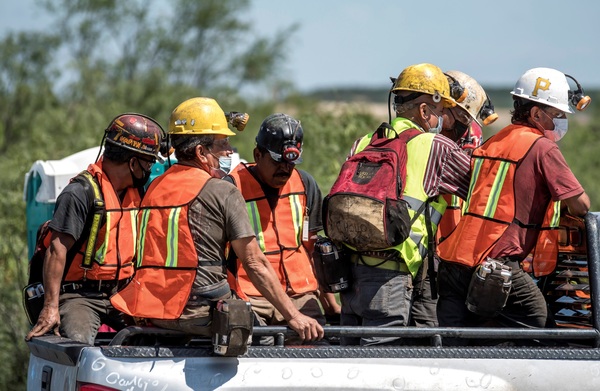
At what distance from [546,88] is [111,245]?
2.60 m

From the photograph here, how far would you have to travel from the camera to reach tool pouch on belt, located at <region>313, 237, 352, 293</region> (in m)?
5.47

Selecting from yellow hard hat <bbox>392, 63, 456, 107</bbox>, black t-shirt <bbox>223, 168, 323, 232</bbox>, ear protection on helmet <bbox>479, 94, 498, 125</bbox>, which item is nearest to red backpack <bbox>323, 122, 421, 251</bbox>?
yellow hard hat <bbox>392, 63, 456, 107</bbox>

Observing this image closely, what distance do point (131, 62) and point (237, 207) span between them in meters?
22.6

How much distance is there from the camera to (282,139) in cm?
614

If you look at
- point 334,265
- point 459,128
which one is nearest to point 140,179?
point 334,265

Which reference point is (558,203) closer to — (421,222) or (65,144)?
(421,222)

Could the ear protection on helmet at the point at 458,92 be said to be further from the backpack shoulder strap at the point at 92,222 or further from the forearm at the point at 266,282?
the backpack shoulder strap at the point at 92,222

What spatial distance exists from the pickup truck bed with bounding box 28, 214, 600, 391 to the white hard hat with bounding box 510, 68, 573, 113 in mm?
1078

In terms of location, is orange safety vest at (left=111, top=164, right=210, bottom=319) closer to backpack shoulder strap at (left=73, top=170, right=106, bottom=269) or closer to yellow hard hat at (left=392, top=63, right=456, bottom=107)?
backpack shoulder strap at (left=73, top=170, right=106, bottom=269)

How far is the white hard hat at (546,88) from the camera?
216 inches

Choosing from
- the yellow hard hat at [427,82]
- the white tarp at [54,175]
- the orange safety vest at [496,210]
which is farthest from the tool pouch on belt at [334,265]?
the white tarp at [54,175]

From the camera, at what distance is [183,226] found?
190 inches

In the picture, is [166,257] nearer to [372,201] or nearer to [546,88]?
[372,201]

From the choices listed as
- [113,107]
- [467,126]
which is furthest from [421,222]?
[113,107]
